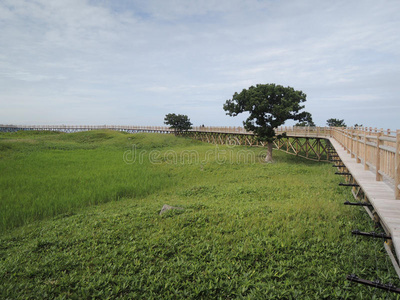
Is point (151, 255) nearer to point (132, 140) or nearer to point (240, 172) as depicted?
point (240, 172)

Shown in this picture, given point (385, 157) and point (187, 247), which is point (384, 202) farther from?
point (187, 247)

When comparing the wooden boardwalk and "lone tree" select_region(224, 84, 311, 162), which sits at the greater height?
"lone tree" select_region(224, 84, 311, 162)

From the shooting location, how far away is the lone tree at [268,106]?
25.7 meters

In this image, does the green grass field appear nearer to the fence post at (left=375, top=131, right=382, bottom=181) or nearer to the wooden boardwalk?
the wooden boardwalk

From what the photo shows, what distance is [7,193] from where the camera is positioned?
484 inches

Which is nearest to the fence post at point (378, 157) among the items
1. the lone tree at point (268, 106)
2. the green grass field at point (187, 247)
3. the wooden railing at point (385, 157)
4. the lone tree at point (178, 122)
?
the wooden railing at point (385, 157)

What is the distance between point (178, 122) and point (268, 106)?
2789cm

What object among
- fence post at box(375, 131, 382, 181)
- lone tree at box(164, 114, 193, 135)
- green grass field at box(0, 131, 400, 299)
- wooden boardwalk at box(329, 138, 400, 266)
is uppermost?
lone tree at box(164, 114, 193, 135)

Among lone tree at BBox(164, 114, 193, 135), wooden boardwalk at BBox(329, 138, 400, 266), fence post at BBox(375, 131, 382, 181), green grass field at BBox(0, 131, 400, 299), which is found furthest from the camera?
lone tree at BBox(164, 114, 193, 135)

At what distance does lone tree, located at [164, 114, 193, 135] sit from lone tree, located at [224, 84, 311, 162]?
25045 mm

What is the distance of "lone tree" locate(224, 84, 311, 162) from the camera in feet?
84.2

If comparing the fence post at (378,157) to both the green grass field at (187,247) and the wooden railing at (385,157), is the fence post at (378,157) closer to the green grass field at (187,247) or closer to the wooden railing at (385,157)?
the wooden railing at (385,157)

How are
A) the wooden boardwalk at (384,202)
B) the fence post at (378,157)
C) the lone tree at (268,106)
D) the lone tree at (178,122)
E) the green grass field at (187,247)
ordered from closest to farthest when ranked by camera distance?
the wooden boardwalk at (384,202), the green grass field at (187,247), the fence post at (378,157), the lone tree at (268,106), the lone tree at (178,122)

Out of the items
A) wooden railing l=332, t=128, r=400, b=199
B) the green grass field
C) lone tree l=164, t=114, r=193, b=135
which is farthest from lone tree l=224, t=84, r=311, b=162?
lone tree l=164, t=114, r=193, b=135
